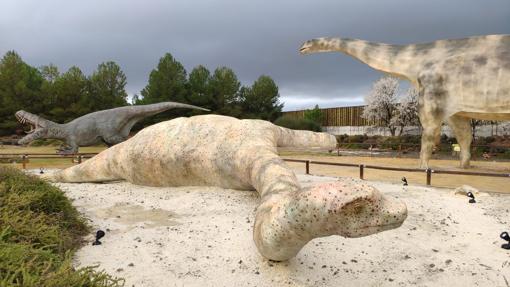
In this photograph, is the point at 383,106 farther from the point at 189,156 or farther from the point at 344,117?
the point at 189,156

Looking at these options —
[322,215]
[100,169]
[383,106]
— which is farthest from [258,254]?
[383,106]

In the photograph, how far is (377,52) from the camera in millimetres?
8953

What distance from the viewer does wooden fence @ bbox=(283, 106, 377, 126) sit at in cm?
2695

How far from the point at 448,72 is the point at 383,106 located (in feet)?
59.7

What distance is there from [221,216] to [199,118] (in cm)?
228

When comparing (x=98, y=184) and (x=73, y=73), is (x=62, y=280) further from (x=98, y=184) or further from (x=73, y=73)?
(x=73, y=73)

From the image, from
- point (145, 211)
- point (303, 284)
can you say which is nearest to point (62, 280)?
point (303, 284)

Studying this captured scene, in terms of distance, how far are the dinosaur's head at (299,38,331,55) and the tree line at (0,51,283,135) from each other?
55.7 ft

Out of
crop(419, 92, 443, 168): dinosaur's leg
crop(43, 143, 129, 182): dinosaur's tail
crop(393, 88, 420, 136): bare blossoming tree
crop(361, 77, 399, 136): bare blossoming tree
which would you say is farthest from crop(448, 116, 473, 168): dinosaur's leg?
crop(361, 77, 399, 136): bare blossoming tree

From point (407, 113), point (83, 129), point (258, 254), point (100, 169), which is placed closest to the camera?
point (258, 254)

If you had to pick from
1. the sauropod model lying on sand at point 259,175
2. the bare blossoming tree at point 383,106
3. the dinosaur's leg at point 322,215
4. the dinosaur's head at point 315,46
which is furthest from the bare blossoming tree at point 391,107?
the dinosaur's leg at point 322,215

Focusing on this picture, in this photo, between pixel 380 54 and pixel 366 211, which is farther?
pixel 380 54

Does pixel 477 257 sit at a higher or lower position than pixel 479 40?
lower

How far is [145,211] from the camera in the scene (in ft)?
16.4
